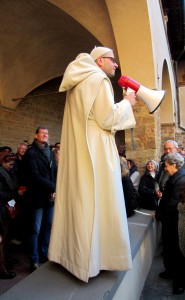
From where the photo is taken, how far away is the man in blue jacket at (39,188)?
338 centimetres

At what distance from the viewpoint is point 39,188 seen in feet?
11.3

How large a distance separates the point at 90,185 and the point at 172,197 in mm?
1581

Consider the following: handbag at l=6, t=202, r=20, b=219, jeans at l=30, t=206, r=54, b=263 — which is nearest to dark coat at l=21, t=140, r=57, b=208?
jeans at l=30, t=206, r=54, b=263

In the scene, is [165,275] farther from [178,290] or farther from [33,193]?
[33,193]

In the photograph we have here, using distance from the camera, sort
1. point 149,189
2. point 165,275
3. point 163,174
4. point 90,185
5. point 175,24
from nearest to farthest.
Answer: point 90,185 < point 165,275 < point 163,174 < point 149,189 < point 175,24

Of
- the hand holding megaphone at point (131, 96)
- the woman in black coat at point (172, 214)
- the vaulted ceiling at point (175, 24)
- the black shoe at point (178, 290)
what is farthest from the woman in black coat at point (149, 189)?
the vaulted ceiling at point (175, 24)

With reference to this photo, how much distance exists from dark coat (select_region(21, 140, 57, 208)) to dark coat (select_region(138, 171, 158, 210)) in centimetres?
146

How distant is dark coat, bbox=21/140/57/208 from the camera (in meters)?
3.39

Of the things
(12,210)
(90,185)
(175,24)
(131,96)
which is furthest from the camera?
(175,24)

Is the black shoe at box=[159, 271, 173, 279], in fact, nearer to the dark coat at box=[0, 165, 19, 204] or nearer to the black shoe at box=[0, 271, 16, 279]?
the black shoe at box=[0, 271, 16, 279]

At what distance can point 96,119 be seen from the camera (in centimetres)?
179

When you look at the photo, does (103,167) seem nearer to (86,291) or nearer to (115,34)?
(86,291)

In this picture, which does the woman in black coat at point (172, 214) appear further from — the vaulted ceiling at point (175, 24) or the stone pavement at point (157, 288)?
the vaulted ceiling at point (175, 24)

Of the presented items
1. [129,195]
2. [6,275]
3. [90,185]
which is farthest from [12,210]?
[90,185]
